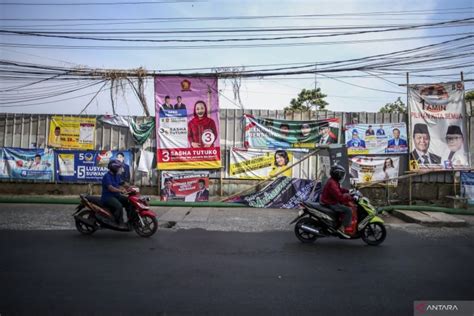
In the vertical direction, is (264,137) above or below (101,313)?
above

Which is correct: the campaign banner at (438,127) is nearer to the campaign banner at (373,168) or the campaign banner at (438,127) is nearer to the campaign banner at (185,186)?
the campaign banner at (373,168)

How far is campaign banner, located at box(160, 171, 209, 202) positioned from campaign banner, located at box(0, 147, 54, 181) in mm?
3949

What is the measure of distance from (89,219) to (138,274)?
3.10 meters

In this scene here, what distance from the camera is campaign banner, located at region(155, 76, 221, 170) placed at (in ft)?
41.8

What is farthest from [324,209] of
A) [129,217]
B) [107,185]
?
[107,185]

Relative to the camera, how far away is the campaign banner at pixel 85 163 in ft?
41.6

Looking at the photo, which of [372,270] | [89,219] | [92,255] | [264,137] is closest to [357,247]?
[372,270]

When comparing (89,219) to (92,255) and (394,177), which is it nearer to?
(92,255)

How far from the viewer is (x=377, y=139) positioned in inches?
496

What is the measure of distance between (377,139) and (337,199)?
6.39 metres

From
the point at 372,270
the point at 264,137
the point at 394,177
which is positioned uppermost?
the point at 264,137

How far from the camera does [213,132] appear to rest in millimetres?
12836

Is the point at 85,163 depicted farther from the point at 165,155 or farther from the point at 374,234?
the point at 374,234

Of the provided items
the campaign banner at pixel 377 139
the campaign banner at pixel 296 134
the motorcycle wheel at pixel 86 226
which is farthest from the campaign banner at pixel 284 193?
the motorcycle wheel at pixel 86 226
